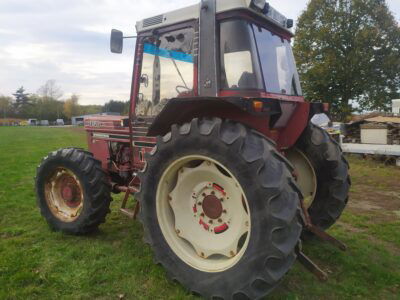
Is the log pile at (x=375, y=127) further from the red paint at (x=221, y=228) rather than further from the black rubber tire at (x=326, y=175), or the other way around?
the red paint at (x=221, y=228)

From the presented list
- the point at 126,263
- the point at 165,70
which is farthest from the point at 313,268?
the point at 165,70

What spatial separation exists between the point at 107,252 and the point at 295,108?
251cm

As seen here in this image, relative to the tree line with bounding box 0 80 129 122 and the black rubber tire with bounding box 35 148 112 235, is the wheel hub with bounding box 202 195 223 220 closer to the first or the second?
the black rubber tire with bounding box 35 148 112 235

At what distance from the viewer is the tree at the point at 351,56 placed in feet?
77.5

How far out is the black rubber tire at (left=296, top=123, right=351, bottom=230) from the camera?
3805mm

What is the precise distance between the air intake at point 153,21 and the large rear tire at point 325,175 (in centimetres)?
200

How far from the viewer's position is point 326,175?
384cm

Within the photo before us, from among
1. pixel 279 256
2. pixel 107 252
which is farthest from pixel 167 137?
pixel 107 252

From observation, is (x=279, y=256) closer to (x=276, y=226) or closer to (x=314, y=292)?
(x=276, y=226)

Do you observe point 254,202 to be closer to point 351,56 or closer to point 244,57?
point 244,57

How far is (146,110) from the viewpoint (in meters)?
3.88

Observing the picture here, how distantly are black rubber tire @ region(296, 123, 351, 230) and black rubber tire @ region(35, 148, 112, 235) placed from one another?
2.33 meters

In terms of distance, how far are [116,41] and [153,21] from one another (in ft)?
1.47

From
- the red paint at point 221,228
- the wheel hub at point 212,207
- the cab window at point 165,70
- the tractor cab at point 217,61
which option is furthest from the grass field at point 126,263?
the cab window at point 165,70
